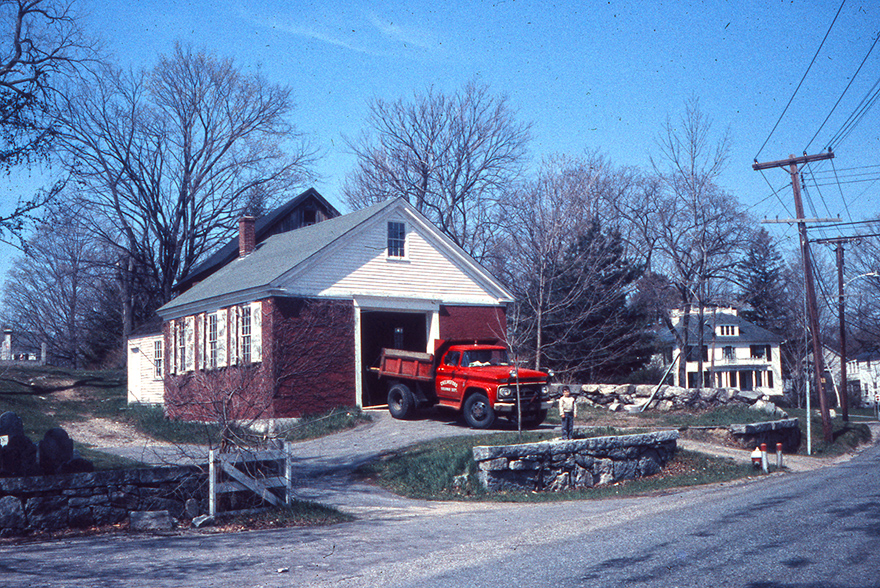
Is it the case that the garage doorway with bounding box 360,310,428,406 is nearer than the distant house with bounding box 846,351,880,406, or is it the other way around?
the garage doorway with bounding box 360,310,428,406

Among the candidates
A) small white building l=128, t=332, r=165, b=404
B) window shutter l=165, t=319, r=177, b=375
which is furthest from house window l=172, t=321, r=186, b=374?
small white building l=128, t=332, r=165, b=404

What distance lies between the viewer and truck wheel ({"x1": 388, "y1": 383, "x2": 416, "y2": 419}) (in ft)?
70.8

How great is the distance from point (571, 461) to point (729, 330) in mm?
57036

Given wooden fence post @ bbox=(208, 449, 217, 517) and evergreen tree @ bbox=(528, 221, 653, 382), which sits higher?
evergreen tree @ bbox=(528, 221, 653, 382)

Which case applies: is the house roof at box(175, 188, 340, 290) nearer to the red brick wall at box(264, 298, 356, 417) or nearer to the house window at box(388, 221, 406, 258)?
the house window at box(388, 221, 406, 258)

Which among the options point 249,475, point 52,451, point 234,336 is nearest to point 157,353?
point 234,336

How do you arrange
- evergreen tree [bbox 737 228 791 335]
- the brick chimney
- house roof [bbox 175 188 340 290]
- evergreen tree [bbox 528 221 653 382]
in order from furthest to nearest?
evergreen tree [bbox 737 228 791 335], house roof [bbox 175 188 340 290], evergreen tree [bbox 528 221 653 382], the brick chimney

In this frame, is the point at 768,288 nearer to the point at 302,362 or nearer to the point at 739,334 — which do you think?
the point at 739,334

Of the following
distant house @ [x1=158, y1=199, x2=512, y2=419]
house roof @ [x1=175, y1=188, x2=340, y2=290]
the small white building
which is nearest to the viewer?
distant house @ [x1=158, y1=199, x2=512, y2=419]

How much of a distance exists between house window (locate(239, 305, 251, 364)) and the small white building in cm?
866

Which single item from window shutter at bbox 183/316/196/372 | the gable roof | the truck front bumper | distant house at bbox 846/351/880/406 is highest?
the gable roof

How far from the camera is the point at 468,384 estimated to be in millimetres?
20047

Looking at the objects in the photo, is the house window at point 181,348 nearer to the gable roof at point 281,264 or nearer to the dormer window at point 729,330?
the gable roof at point 281,264

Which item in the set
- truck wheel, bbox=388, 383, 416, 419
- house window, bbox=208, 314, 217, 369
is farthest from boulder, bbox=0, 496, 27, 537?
house window, bbox=208, 314, 217, 369
